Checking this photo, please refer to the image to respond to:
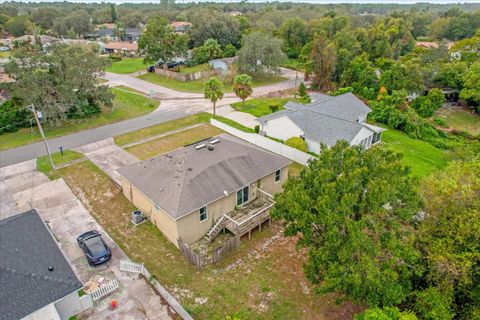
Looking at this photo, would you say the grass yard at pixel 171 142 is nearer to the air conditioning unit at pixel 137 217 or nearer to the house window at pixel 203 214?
the air conditioning unit at pixel 137 217

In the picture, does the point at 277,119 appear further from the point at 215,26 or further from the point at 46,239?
the point at 215,26

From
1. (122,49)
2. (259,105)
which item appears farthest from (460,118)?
(122,49)

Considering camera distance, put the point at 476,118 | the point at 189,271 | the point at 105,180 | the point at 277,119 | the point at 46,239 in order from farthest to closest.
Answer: the point at 476,118 → the point at 277,119 → the point at 105,180 → the point at 189,271 → the point at 46,239

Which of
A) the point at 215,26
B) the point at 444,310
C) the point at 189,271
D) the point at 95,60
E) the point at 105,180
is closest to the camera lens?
the point at 444,310

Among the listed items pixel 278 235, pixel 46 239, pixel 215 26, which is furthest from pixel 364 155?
pixel 215 26

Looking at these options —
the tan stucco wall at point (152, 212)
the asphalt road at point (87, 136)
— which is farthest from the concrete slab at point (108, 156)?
the tan stucco wall at point (152, 212)

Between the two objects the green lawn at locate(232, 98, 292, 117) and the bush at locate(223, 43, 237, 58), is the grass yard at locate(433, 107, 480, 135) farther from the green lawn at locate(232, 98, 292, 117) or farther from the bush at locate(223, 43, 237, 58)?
the bush at locate(223, 43, 237, 58)

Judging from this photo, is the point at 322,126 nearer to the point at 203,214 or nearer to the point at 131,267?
the point at 203,214
